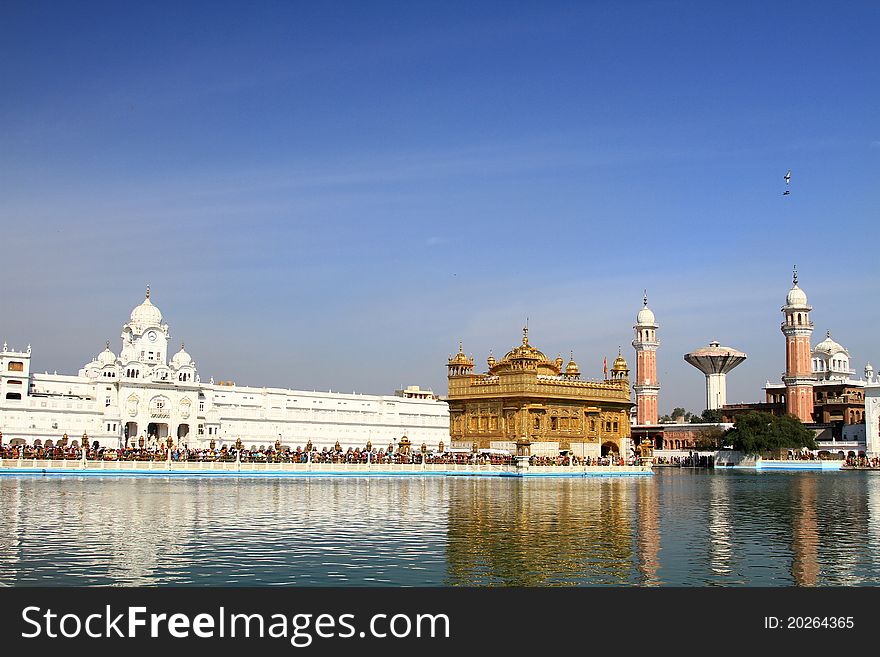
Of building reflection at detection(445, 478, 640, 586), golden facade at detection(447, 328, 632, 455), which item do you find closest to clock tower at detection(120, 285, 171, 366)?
golden facade at detection(447, 328, 632, 455)

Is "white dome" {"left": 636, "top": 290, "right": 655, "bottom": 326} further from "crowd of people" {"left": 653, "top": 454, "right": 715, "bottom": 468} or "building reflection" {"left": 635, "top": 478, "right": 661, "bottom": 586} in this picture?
"building reflection" {"left": 635, "top": 478, "right": 661, "bottom": 586}

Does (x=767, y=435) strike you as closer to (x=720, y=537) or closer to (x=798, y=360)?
(x=798, y=360)

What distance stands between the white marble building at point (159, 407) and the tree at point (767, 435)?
29.1m

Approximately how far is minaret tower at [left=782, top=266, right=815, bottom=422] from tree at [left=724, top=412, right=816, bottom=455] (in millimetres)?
18479

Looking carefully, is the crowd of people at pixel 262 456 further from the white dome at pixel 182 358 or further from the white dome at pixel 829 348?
the white dome at pixel 829 348

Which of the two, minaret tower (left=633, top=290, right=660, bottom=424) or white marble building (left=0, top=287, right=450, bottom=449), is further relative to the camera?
minaret tower (left=633, top=290, right=660, bottom=424)

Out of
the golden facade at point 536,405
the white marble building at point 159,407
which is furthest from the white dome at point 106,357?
the golden facade at point 536,405

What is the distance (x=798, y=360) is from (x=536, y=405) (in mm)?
49340

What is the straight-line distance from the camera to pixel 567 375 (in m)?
82.7

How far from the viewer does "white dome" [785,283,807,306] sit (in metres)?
115

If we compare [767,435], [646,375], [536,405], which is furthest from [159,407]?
[646,375]

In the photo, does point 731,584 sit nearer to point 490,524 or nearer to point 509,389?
point 490,524
